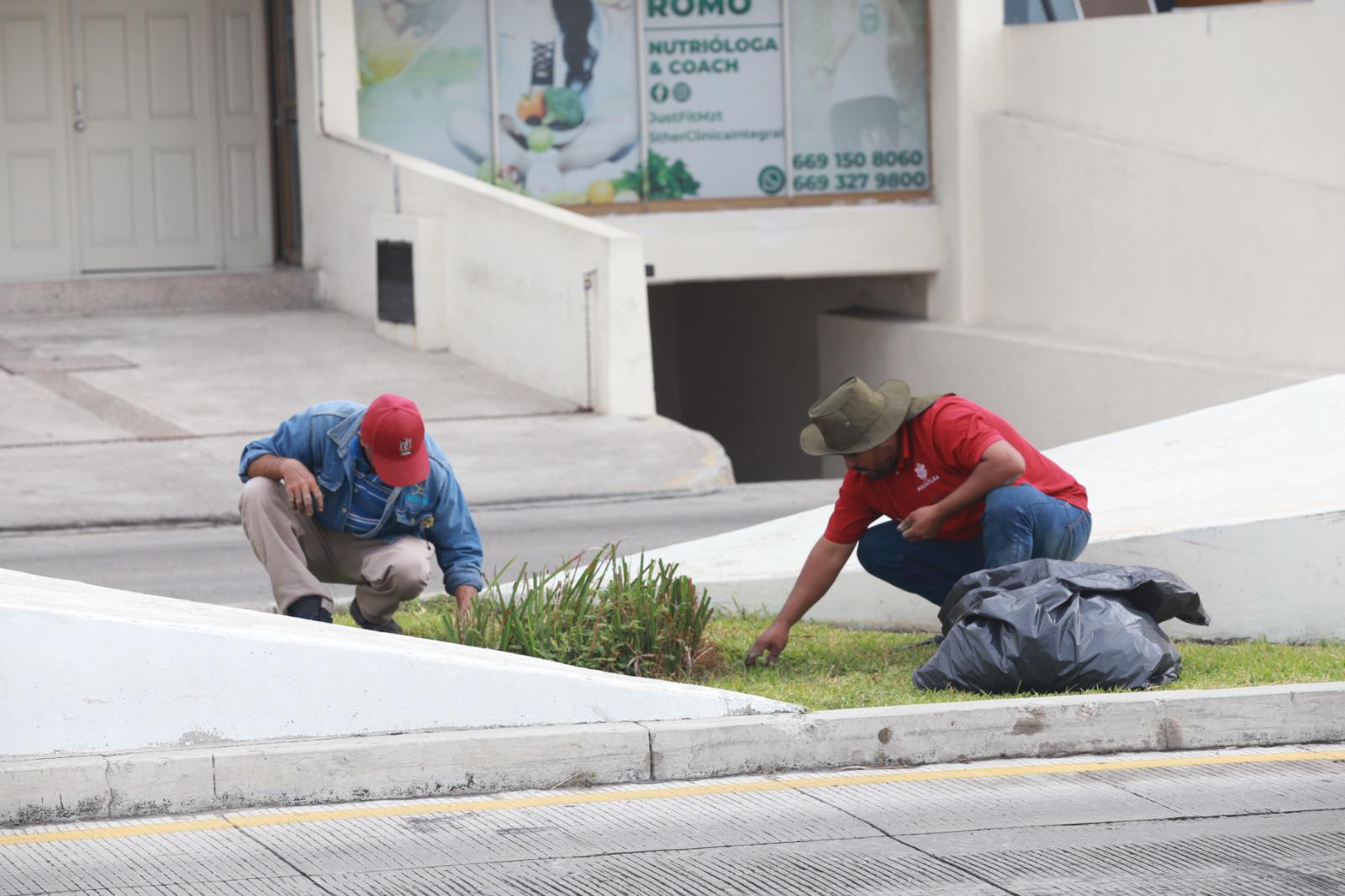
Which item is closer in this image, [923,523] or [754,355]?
[923,523]

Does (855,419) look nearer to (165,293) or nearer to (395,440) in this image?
(395,440)

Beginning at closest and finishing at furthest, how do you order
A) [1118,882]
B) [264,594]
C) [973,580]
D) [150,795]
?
1. [1118,882]
2. [150,795]
3. [973,580]
4. [264,594]

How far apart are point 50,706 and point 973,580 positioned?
2968mm

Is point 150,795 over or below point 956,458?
below

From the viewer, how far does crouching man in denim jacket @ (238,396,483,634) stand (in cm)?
714

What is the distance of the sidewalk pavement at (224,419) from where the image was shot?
41.9 feet

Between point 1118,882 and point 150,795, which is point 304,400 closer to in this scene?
point 150,795

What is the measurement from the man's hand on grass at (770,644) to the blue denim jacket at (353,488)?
3.44 ft

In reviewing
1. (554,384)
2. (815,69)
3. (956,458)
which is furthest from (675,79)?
(956,458)

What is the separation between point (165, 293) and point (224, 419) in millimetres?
4295

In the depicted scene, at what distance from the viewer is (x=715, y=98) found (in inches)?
778

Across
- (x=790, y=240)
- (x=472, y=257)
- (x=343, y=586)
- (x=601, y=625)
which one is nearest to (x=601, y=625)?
(x=601, y=625)

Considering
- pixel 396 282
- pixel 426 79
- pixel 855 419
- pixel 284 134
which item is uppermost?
pixel 426 79

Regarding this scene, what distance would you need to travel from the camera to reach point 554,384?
16094mm
